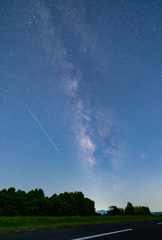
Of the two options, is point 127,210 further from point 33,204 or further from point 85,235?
point 85,235

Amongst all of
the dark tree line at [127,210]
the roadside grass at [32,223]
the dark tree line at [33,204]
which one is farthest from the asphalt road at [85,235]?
the dark tree line at [127,210]

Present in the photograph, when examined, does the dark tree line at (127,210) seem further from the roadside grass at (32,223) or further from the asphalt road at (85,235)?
the asphalt road at (85,235)

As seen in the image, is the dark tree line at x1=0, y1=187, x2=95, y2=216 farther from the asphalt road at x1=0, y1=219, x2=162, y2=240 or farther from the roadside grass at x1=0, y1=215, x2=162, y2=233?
the asphalt road at x1=0, y1=219, x2=162, y2=240

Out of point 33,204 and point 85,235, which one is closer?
point 85,235

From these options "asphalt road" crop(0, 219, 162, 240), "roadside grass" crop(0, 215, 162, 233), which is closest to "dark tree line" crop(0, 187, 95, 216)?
"roadside grass" crop(0, 215, 162, 233)

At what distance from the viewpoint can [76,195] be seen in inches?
2820

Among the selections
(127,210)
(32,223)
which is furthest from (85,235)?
(127,210)

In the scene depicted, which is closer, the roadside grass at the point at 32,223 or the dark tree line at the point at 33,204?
the roadside grass at the point at 32,223

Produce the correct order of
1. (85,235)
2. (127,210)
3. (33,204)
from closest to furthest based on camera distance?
1. (85,235)
2. (33,204)
3. (127,210)

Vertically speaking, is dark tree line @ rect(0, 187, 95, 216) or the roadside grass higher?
dark tree line @ rect(0, 187, 95, 216)

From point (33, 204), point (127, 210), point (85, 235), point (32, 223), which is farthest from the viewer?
point (127, 210)

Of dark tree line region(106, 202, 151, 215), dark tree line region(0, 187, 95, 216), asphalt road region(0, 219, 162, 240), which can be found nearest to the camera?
asphalt road region(0, 219, 162, 240)

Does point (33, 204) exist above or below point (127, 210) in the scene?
above

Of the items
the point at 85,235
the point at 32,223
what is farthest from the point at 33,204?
the point at 85,235
